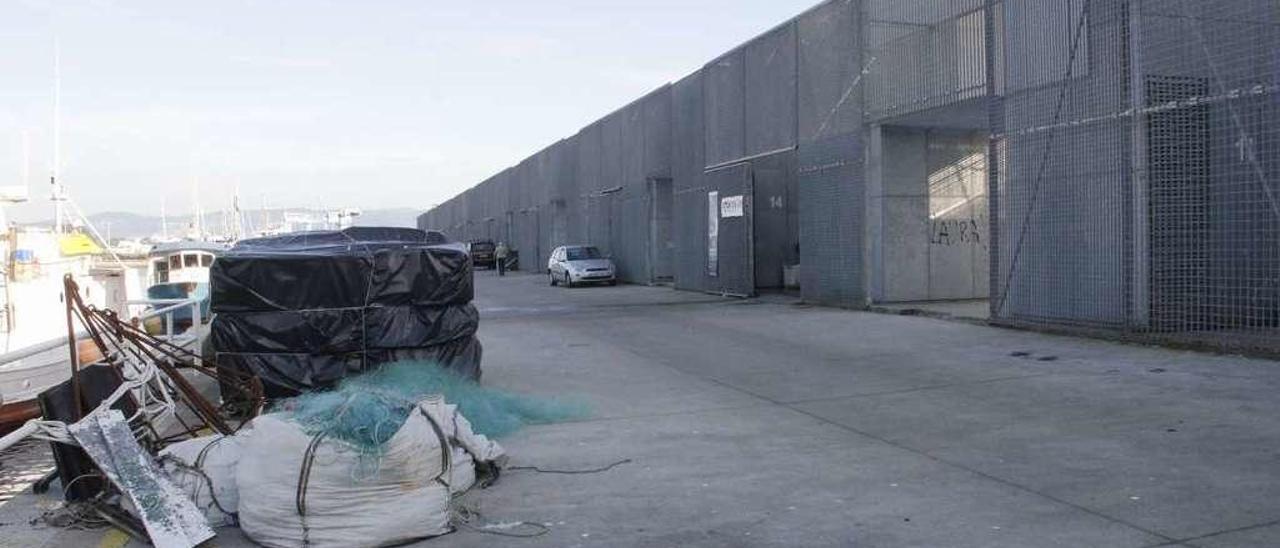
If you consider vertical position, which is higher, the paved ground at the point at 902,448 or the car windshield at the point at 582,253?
the car windshield at the point at 582,253

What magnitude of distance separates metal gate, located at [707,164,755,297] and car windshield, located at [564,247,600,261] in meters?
9.15

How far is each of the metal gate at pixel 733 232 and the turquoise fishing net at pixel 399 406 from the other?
54.3 ft

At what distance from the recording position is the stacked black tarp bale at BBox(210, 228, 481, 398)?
1010 cm

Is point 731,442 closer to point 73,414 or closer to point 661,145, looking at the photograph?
point 73,414

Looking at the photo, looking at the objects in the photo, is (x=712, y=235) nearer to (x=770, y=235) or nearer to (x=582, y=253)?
(x=770, y=235)

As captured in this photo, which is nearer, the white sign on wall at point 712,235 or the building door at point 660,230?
the white sign on wall at point 712,235

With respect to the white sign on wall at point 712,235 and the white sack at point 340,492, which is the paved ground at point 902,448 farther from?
the white sign on wall at point 712,235

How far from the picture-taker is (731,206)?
87.6 feet

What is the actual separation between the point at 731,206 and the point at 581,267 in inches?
393

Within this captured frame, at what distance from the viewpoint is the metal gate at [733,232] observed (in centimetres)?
2592

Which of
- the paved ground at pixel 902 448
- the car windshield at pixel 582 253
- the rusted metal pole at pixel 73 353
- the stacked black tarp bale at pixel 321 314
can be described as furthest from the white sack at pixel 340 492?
the car windshield at pixel 582 253

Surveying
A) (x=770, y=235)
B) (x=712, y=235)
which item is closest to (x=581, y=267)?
(x=712, y=235)

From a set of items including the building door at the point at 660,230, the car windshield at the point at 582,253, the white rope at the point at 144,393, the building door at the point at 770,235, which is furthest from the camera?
the car windshield at the point at 582,253

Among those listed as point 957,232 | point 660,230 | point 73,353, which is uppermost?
point 660,230
